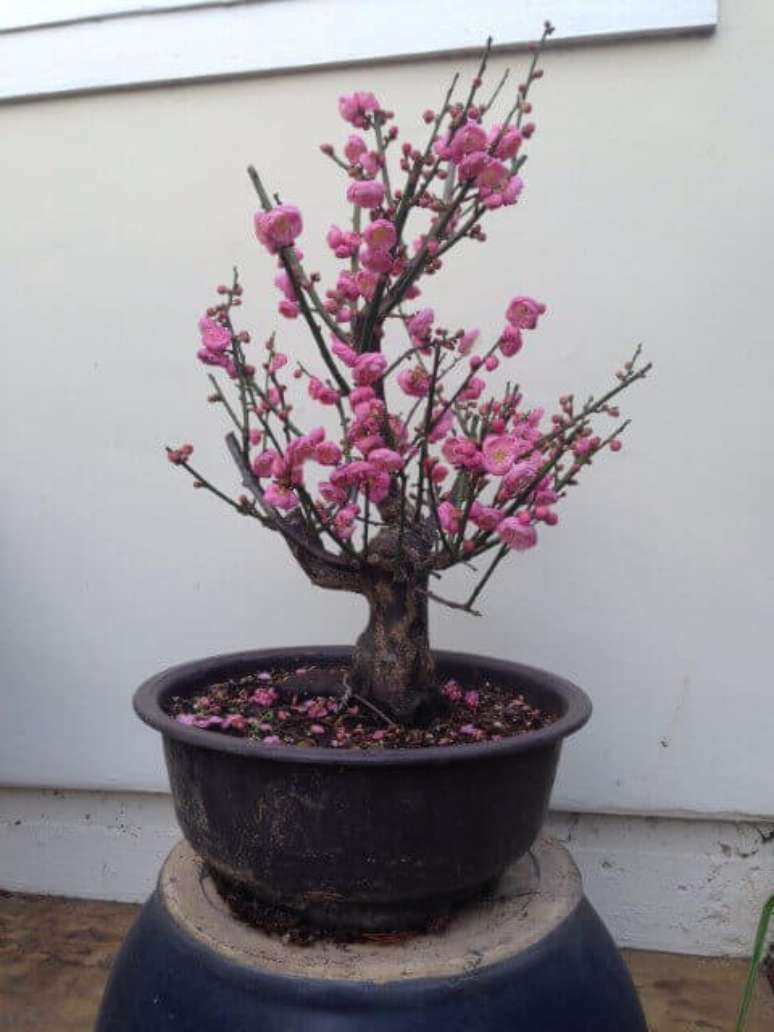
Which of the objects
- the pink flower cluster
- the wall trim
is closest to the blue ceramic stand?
the pink flower cluster

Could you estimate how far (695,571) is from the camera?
1.38 metres

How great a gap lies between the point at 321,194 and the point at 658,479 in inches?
26.8

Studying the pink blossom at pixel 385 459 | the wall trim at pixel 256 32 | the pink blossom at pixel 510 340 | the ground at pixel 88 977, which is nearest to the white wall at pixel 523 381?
the wall trim at pixel 256 32

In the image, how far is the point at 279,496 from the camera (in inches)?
34.1

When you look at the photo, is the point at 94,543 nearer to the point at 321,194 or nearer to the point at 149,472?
the point at 149,472

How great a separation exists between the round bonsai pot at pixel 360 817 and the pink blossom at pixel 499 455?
248 millimetres

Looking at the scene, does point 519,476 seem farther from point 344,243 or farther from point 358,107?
point 358,107

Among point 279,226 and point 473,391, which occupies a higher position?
point 279,226

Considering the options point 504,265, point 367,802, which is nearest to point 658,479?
point 504,265

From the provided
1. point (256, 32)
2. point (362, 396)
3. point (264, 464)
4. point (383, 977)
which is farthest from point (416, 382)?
point (256, 32)

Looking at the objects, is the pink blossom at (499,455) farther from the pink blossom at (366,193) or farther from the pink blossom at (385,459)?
the pink blossom at (366,193)

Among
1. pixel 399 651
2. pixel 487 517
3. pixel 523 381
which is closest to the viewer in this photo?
pixel 487 517

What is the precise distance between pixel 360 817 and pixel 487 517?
11.7 inches

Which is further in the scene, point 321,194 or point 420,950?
point 321,194
